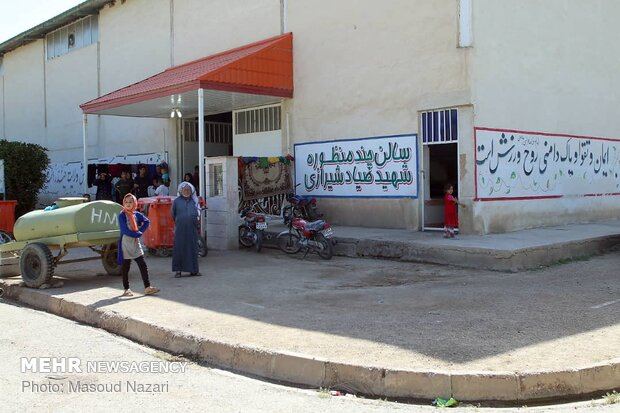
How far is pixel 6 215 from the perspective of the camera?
14523mm

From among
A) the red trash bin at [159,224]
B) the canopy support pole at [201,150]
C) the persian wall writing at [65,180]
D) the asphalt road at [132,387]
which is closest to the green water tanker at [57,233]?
the asphalt road at [132,387]

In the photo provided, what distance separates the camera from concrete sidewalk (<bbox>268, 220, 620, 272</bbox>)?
10844 mm

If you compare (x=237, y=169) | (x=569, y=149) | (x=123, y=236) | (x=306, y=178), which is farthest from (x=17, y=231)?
(x=569, y=149)

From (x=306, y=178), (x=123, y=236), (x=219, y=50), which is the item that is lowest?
(x=123, y=236)

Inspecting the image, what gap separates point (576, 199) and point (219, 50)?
11.7 meters

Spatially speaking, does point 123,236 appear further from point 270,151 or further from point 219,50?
point 219,50

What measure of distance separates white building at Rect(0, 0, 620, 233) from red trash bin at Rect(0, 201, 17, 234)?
4567mm

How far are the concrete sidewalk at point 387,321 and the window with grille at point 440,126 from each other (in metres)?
2.82

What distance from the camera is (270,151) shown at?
18.0 metres

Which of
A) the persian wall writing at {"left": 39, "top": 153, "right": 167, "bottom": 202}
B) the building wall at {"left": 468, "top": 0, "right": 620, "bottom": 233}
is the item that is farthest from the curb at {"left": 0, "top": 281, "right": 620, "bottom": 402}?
the persian wall writing at {"left": 39, "top": 153, "right": 167, "bottom": 202}

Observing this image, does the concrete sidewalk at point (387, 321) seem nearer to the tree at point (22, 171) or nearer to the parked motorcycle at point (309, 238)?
the parked motorcycle at point (309, 238)

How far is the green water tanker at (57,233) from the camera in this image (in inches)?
379

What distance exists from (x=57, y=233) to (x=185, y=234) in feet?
6.80

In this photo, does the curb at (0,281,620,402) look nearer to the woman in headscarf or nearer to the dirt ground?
the dirt ground
